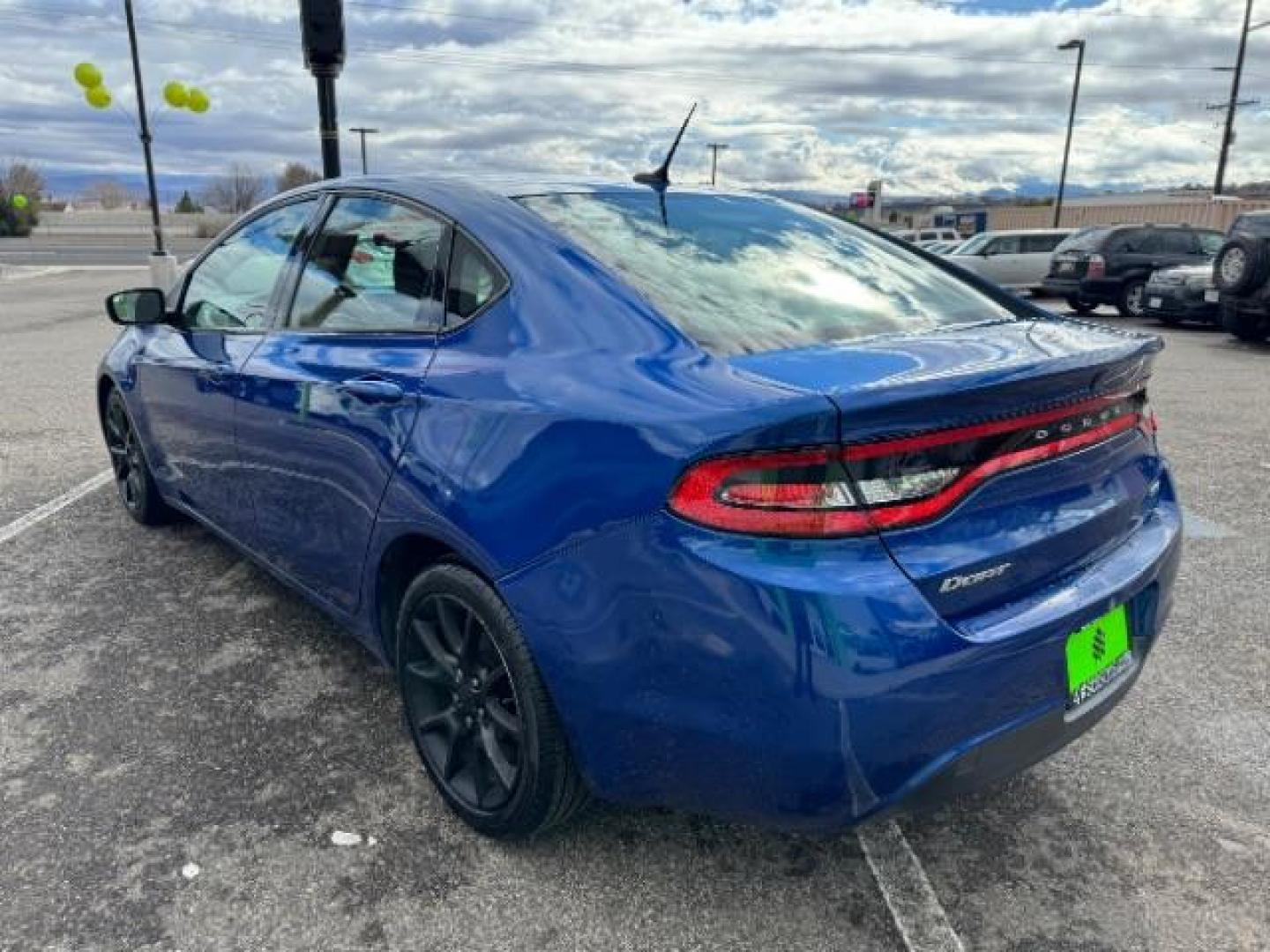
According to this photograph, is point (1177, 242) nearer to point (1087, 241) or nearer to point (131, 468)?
point (1087, 241)

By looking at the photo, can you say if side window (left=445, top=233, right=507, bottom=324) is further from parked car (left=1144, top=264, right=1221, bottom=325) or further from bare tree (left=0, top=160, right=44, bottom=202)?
bare tree (left=0, top=160, right=44, bottom=202)

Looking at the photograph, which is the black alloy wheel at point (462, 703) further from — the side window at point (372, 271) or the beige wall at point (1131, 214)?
the beige wall at point (1131, 214)

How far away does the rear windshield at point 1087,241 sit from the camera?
16.0 metres

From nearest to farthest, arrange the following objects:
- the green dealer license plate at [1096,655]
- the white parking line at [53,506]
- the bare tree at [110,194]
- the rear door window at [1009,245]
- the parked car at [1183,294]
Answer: the green dealer license plate at [1096,655] → the white parking line at [53,506] → the parked car at [1183,294] → the rear door window at [1009,245] → the bare tree at [110,194]

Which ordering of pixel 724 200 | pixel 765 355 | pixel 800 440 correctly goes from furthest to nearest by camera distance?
pixel 724 200, pixel 765 355, pixel 800 440

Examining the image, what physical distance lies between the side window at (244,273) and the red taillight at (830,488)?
6.52 ft

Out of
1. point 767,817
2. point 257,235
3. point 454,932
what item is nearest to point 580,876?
point 454,932

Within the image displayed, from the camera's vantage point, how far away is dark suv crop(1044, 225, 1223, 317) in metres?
15.7

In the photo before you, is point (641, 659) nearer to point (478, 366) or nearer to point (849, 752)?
point (849, 752)

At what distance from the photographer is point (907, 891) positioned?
2.17 meters

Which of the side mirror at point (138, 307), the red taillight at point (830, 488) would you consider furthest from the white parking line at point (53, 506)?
the red taillight at point (830, 488)

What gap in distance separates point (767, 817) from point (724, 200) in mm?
1795

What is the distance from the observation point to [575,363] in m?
2.02

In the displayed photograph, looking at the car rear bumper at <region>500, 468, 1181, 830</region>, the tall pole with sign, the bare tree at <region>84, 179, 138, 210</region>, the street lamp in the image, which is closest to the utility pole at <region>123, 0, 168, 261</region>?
the street lamp
